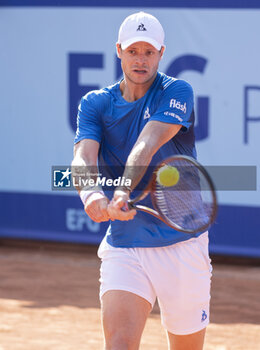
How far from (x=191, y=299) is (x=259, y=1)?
163 inches

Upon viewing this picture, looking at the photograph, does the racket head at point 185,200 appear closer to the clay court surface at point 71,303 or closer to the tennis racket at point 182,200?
the tennis racket at point 182,200

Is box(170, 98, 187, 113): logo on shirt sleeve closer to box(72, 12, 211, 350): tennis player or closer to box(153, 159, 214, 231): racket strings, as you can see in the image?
box(72, 12, 211, 350): tennis player

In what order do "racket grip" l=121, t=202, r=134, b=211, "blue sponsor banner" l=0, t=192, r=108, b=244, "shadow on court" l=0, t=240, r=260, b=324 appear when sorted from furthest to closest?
"blue sponsor banner" l=0, t=192, r=108, b=244 → "shadow on court" l=0, t=240, r=260, b=324 → "racket grip" l=121, t=202, r=134, b=211

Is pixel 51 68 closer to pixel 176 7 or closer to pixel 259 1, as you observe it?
pixel 176 7

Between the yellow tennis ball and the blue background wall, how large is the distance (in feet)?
12.2

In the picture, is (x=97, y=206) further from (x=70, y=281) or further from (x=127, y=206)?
(x=70, y=281)

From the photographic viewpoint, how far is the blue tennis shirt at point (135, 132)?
3223mm

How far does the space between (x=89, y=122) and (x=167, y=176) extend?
0.46 m

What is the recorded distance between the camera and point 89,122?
327 cm

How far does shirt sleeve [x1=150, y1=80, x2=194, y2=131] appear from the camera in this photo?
3.12 metres

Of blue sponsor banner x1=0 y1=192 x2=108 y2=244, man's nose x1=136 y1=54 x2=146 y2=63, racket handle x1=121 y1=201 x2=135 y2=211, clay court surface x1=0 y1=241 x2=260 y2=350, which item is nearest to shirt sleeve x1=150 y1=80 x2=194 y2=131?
man's nose x1=136 y1=54 x2=146 y2=63

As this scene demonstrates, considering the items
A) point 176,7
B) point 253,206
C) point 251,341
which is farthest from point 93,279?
point 176,7

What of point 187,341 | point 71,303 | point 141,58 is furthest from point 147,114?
point 71,303

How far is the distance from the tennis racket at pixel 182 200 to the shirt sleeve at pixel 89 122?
38 cm
